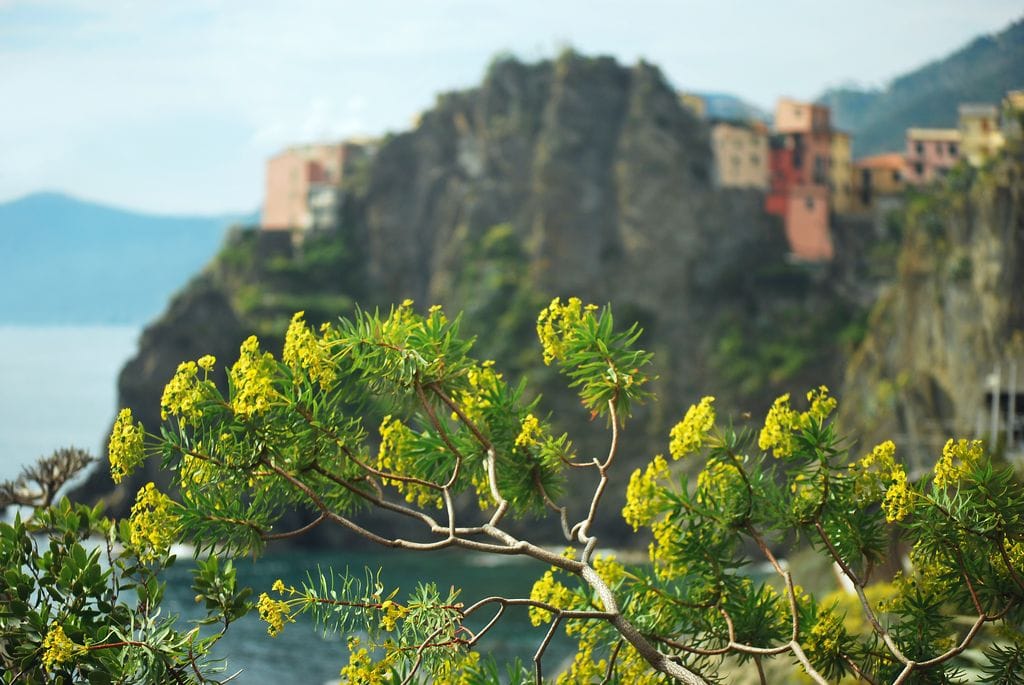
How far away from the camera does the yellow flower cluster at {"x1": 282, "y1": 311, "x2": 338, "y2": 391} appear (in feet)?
27.0

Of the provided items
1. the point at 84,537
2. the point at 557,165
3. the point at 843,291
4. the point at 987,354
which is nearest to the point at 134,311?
the point at 557,165

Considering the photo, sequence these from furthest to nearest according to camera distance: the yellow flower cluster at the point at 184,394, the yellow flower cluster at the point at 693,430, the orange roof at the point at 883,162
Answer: the orange roof at the point at 883,162 < the yellow flower cluster at the point at 693,430 < the yellow flower cluster at the point at 184,394

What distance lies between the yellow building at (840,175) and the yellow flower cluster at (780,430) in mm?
78680

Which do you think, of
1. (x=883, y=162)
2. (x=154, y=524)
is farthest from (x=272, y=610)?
(x=883, y=162)

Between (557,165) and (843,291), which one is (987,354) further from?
(557,165)

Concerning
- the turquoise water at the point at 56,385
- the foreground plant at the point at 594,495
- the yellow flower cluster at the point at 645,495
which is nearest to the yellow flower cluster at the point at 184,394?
the foreground plant at the point at 594,495

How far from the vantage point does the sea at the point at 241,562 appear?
4830cm

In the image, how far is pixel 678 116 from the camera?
87312mm

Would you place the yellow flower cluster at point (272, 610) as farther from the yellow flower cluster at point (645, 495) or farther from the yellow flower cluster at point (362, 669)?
the yellow flower cluster at point (645, 495)

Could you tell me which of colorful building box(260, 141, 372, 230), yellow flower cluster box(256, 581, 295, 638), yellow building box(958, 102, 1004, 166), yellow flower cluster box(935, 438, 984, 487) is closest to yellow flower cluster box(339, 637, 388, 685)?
yellow flower cluster box(256, 581, 295, 638)

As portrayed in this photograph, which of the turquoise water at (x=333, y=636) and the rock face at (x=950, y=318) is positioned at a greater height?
the rock face at (x=950, y=318)

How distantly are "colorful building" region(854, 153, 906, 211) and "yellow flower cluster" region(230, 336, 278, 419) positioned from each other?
8037cm

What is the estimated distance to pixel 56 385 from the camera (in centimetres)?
11862

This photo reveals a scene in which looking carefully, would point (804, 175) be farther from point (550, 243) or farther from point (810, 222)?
point (550, 243)
